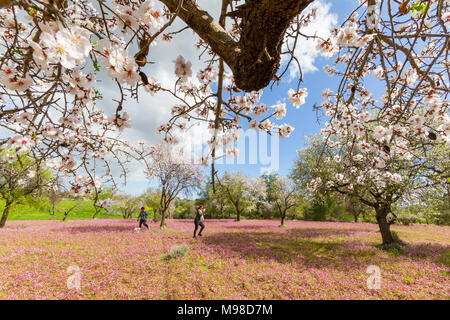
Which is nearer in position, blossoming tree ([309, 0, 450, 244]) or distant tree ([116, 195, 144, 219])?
blossoming tree ([309, 0, 450, 244])

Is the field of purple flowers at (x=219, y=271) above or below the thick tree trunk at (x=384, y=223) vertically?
below

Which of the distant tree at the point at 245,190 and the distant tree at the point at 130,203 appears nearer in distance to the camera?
the distant tree at the point at 245,190

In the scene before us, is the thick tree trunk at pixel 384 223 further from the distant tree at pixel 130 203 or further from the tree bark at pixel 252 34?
the distant tree at pixel 130 203

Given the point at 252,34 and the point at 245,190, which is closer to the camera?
the point at 252,34

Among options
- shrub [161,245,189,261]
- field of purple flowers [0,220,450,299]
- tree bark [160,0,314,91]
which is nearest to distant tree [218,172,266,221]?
field of purple flowers [0,220,450,299]

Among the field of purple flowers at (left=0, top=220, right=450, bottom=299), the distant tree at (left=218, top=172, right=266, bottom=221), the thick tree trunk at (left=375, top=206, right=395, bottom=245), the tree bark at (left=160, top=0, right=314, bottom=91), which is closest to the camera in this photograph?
the tree bark at (left=160, top=0, right=314, bottom=91)

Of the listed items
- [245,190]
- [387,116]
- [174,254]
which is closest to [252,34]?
[387,116]

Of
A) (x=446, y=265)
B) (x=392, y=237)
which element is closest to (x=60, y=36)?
(x=446, y=265)

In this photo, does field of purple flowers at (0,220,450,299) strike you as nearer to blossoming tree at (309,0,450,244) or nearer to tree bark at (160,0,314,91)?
blossoming tree at (309,0,450,244)

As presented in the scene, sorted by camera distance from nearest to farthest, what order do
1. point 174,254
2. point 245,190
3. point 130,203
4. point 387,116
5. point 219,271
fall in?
point 387,116, point 219,271, point 174,254, point 245,190, point 130,203

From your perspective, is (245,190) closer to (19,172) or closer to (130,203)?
(130,203)

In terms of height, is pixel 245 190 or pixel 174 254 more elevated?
pixel 245 190

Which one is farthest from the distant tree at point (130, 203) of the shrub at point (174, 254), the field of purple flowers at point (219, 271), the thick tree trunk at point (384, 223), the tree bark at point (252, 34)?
the tree bark at point (252, 34)

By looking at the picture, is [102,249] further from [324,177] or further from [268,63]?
[324,177]
